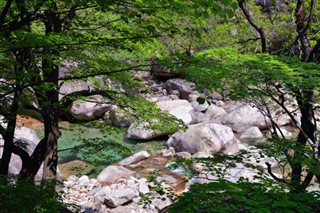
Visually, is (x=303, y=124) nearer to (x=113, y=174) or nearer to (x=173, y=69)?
(x=173, y=69)

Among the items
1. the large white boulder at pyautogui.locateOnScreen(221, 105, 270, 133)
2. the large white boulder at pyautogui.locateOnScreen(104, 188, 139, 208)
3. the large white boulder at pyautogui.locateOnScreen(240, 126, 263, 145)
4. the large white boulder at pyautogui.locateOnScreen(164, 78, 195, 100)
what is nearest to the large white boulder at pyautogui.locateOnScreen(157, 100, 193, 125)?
the large white boulder at pyautogui.locateOnScreen(221, 105, 270, 133)

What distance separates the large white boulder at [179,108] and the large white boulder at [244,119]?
6.33ft

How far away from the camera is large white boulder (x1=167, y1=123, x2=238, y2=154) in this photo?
444 inches

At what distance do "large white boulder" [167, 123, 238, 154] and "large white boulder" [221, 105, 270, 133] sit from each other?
2.99 meters

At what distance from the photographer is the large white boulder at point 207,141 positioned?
1127 cm

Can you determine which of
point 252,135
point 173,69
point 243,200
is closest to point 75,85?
point 173,69

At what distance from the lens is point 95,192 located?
862 centimetres

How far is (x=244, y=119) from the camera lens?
1488 centimetres

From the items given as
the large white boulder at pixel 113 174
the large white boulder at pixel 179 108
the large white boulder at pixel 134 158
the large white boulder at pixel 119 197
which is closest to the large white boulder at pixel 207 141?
the large white boulder at pixel 134 158

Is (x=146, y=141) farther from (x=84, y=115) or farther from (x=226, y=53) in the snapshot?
(x=226, y=53)

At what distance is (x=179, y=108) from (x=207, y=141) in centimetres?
567

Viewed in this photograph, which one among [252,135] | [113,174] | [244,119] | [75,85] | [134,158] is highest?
[75,85]

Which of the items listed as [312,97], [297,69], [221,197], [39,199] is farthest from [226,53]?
[39,199]

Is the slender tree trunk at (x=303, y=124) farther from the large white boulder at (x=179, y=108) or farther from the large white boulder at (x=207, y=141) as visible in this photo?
the large white boulder at (x=179, y=108)
